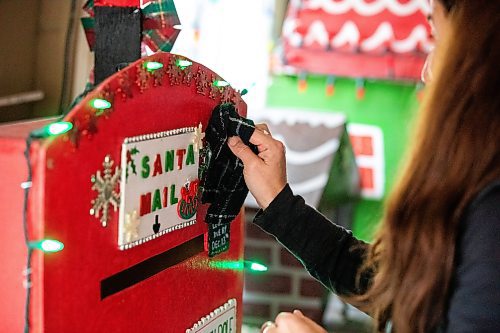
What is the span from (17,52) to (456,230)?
611 mm

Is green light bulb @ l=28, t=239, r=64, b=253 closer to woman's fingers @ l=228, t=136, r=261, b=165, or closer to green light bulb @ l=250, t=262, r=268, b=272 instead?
woman's fingers @ l=228, t=136, r=261, b=165

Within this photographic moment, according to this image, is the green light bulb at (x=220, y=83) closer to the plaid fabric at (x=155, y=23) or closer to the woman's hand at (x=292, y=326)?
the plaid fabric at (x=155, y=23)

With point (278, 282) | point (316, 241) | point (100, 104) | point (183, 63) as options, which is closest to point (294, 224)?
point (316, 241)

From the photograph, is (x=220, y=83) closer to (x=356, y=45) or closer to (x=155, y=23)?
(x=155, y=23)

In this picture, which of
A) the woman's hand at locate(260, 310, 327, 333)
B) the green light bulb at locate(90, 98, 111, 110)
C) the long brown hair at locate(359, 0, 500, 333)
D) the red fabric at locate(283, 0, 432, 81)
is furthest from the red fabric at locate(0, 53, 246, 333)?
the red fabric at locate(283, 0, 432, 81)

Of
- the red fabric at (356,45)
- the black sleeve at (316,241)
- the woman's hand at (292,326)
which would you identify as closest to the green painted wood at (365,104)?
the red fabric at (356,45)

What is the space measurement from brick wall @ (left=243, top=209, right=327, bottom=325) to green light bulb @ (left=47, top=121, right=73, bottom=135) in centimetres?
141

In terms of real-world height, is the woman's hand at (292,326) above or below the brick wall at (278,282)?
above

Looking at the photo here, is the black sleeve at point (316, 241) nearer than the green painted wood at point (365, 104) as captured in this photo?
Yes

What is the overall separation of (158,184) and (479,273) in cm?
34

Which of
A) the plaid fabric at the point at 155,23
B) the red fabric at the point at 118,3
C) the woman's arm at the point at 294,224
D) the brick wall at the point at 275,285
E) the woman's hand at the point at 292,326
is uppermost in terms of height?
the red fabric at the point at 118,3

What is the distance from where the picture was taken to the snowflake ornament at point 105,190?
600mm

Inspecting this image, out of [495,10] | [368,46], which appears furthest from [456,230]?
[368,46]

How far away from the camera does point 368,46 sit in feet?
7.86
